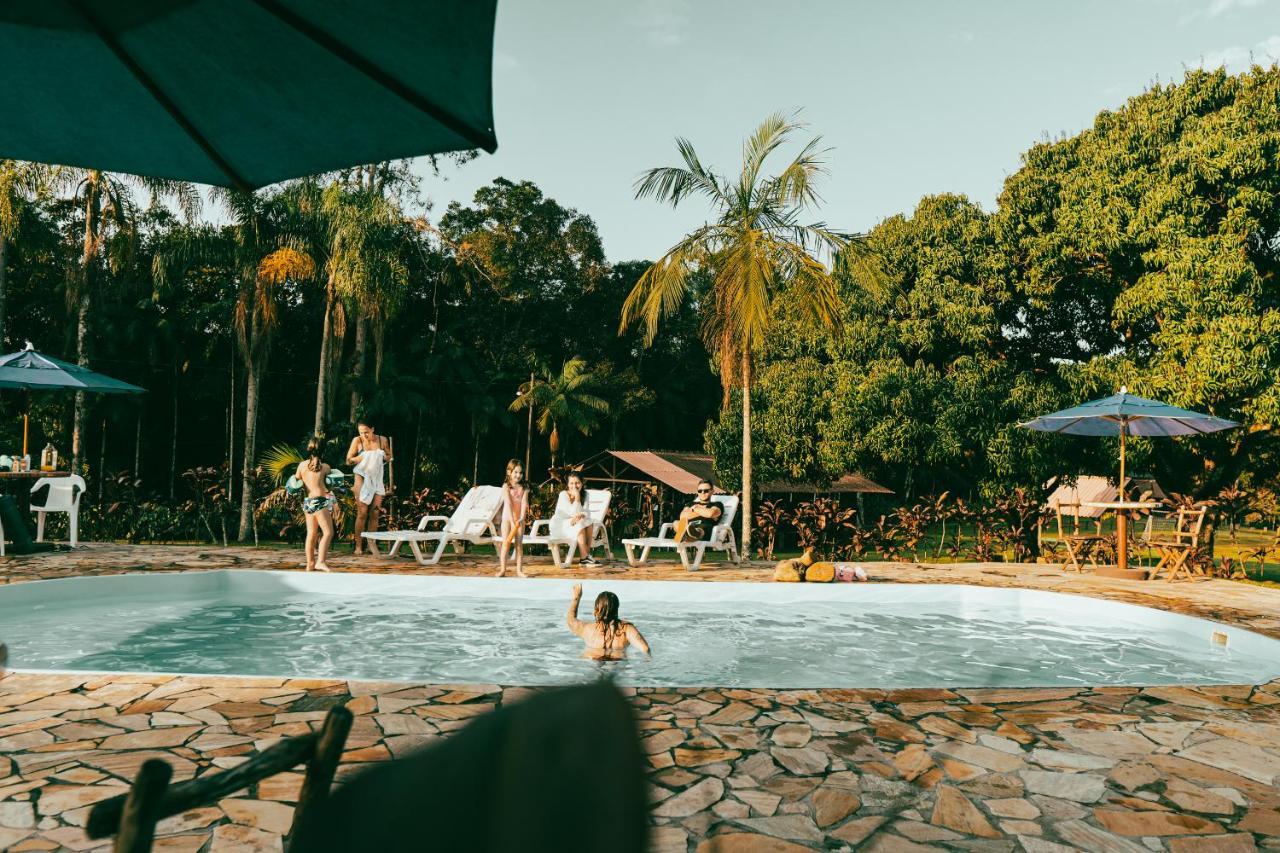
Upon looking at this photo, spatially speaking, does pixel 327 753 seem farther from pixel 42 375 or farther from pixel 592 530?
pixel 42 375

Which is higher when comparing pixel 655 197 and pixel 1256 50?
pixel 1256 50

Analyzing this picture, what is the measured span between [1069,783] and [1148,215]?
1426cm

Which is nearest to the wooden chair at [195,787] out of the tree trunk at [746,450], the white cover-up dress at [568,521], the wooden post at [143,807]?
the wooden post at [143,807]

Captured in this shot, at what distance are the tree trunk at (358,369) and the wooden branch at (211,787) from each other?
25474 millimetres

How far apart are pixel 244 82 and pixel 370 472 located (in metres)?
9.80

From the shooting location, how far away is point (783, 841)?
3164 mm

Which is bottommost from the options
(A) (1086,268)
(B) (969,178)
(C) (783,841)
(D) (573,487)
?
(C) (783,841)

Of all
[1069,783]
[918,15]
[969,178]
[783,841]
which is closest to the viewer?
[783,841]

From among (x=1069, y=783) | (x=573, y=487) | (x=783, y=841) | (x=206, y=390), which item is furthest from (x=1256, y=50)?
(x=206, y=390)

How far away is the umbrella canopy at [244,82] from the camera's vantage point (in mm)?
2451

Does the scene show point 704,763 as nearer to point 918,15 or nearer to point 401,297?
point 918,15

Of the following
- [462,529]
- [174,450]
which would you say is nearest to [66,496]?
[462,529]

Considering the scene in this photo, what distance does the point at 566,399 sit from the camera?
30031 millimetres

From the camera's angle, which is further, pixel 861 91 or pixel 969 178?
pixel 969 178
